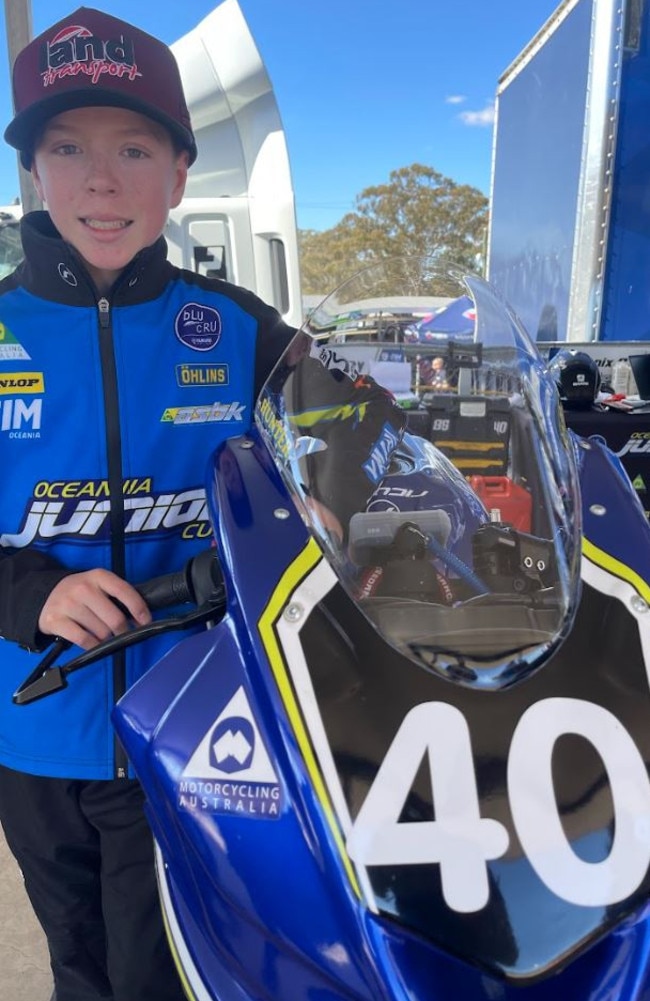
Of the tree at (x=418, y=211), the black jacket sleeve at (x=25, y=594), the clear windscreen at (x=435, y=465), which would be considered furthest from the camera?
the tree at (x=418, y=211)

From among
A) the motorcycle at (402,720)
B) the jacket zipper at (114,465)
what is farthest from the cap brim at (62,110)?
the motorcycle at (402,720)

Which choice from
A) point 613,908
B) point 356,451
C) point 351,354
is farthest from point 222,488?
point 613,908

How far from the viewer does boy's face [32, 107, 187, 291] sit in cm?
127

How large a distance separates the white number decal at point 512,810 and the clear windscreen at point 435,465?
0.06 metres

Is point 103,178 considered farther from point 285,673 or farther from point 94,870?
point 94,870

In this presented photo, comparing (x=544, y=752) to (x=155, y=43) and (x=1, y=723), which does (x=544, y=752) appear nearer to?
(x=1, y=723)

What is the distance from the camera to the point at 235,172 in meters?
5.19

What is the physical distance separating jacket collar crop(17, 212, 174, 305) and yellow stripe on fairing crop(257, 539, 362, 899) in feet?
2.16

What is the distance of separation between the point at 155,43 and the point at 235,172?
412 cm

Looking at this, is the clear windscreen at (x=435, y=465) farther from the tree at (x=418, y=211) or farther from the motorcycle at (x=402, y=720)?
the tree at (x=418, y=211)

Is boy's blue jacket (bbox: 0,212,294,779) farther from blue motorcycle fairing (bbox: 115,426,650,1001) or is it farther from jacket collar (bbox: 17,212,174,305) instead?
blue motorcycle fairing (bbox: 115,426,650,1001)

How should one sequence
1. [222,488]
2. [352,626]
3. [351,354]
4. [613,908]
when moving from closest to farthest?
[613,908]
[352,626]
[222,488]
[351,354]

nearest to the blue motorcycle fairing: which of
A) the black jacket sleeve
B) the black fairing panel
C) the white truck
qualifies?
the black fairing panel

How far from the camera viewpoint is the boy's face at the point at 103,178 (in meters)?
1.27
